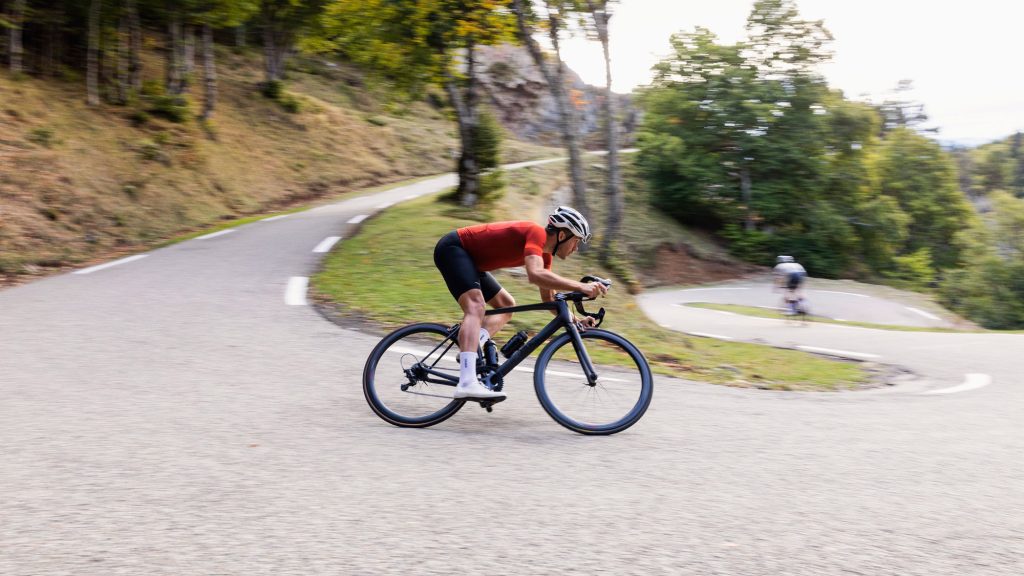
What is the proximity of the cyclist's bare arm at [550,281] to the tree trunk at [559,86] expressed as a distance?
13992 mm

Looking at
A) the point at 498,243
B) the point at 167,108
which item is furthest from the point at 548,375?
the point at 167,108

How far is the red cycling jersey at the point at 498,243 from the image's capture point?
5.45m

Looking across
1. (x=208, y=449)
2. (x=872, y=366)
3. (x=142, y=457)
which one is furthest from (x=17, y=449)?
(x=872, y=366)

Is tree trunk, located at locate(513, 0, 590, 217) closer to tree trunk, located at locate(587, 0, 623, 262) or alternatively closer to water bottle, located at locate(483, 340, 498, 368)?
tree trunk, located at locate(587, 0, 623, 262)

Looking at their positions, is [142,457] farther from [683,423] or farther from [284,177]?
[284,177]

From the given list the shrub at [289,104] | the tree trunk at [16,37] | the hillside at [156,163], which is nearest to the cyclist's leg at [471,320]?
the hillside at [156,163]

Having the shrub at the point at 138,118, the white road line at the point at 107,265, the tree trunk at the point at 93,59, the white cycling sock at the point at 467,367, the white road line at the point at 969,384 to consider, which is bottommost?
the white road line at the point at 969,384

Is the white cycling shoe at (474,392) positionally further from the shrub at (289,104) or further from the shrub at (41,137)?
the shrub at (289,104)

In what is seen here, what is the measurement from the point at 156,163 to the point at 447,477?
21.5m

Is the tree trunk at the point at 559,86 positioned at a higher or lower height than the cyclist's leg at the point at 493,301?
higher

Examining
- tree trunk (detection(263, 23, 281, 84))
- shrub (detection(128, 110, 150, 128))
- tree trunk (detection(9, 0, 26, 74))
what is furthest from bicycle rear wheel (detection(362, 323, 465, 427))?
tree trunk (detection(263, 23, 281, 84))

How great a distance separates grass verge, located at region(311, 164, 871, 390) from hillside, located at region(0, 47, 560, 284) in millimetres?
5620

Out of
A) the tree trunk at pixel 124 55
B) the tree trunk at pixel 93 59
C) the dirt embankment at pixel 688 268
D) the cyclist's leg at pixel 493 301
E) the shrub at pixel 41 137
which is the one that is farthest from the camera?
the dirt embankment at pixel 688 268

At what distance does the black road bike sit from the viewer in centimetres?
547
